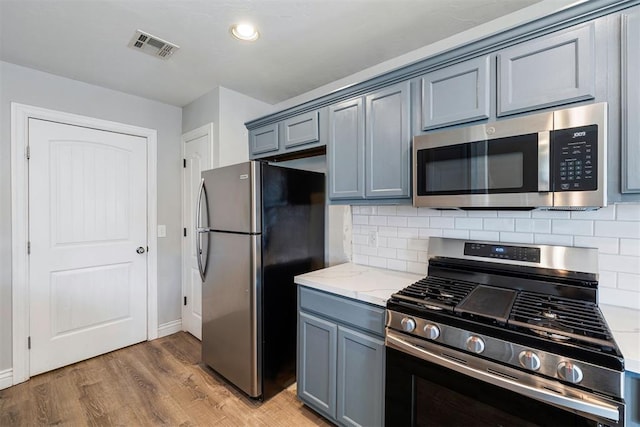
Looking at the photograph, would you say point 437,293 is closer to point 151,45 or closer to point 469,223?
point 469,223

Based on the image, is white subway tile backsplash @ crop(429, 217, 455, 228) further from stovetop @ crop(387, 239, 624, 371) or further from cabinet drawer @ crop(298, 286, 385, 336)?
cabinet drawer @ crop(298, 286, 385, 336)

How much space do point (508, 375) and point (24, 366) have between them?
3322mm

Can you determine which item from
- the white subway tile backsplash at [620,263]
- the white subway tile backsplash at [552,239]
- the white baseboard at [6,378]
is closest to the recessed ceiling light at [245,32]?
the white subway tile backsplash at [552,239]

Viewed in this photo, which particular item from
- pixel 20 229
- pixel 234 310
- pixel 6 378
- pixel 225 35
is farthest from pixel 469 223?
pixel 6 378

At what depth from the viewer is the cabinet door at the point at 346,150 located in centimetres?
189

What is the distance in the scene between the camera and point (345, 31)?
Result: 186 cm

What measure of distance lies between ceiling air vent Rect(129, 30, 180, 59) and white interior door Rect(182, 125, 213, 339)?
816 millimetres

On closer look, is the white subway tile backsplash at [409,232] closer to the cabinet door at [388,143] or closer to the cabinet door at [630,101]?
the cabinet door at [388,143]

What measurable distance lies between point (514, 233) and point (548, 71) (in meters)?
0.81

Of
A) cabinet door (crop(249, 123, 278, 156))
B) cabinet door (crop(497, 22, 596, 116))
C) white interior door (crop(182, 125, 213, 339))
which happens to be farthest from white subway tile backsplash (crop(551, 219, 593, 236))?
white interior door (crop(182, 125, 213, 339))

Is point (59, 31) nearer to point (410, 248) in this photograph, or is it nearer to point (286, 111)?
point (286, 111)

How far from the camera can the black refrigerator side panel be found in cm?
201

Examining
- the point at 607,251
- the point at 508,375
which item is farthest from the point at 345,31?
the point at 508,375

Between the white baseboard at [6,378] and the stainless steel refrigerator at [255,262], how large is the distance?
4.73 feet
